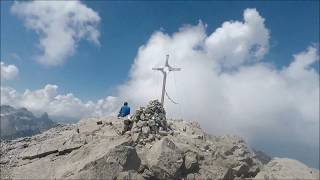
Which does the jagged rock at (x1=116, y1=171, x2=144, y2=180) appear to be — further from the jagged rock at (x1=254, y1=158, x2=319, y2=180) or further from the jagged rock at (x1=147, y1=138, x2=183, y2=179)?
the jagged rock at (x1=254, y1=158, x2=319, y2=180)

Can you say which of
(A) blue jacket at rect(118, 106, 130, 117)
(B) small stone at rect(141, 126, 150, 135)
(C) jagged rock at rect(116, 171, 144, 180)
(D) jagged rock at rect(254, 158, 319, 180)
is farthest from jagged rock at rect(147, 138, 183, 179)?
(D) jagged rock at rect(254, 158, 319, 180)

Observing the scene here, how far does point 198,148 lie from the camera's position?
44.7 m

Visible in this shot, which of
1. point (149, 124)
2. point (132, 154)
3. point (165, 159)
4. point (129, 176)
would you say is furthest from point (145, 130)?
point (129, 176)

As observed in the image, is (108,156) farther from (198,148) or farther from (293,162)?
(293,162)

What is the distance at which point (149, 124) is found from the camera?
4262 centimetres

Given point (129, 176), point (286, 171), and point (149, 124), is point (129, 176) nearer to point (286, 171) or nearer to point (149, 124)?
point (149, 124)

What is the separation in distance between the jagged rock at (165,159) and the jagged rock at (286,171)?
45.1ft

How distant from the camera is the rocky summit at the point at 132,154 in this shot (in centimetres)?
3412

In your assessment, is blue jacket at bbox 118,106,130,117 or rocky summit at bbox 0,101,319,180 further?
blue jacket at bbox 118,106,130,117

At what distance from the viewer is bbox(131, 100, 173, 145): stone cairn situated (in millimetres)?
40906

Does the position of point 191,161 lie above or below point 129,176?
above

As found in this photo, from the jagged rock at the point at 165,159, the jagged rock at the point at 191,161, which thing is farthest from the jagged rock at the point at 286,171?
the jagged rock at the point at 165,159

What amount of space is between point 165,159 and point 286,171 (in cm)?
2550

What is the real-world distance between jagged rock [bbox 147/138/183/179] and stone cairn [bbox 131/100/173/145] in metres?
2.20
